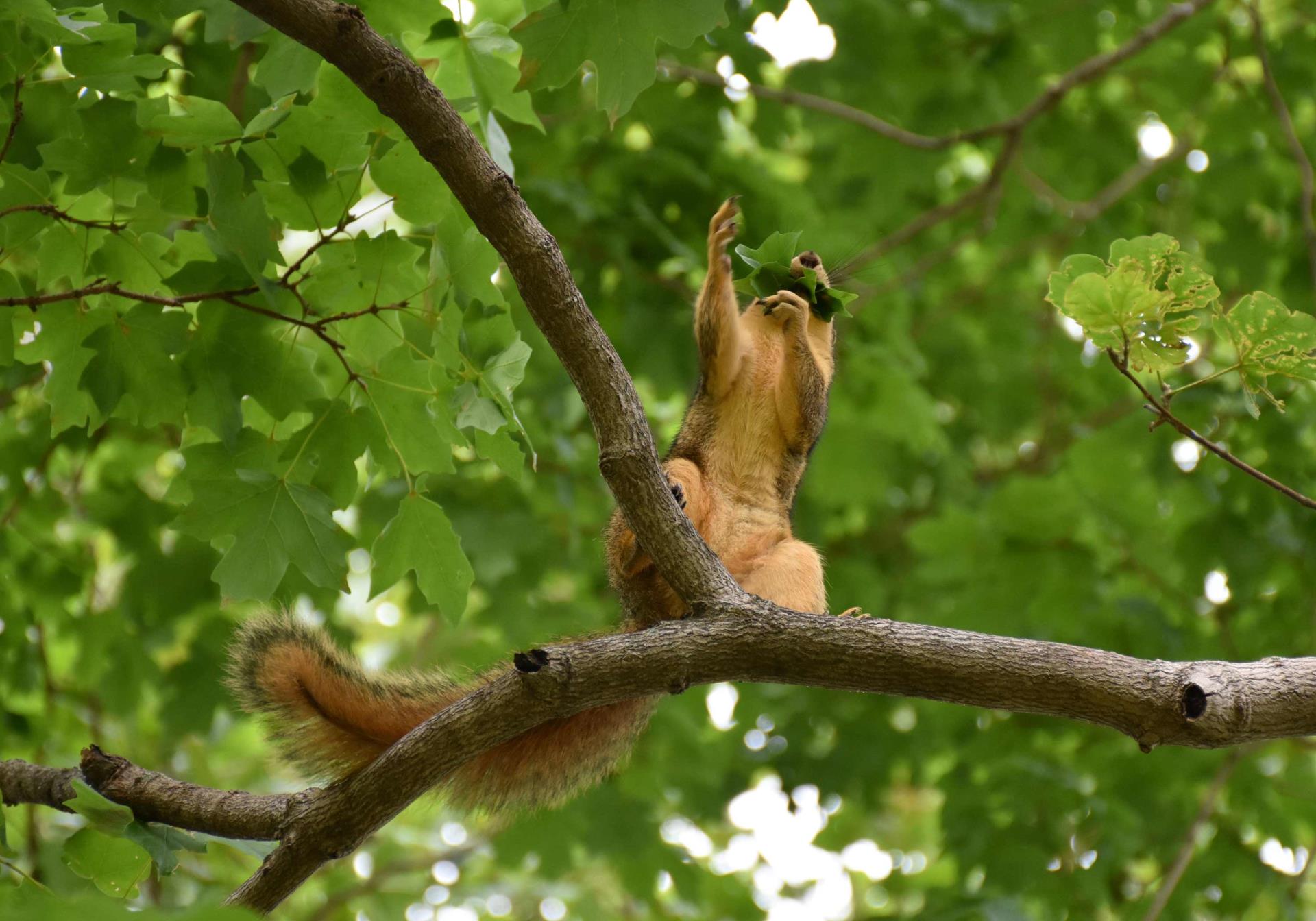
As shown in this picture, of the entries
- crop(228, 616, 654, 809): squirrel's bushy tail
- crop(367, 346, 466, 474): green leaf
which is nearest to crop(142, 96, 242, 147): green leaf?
crop(367, 346, 466, 474): green leaf

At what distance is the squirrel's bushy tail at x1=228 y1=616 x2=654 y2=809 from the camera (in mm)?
2410

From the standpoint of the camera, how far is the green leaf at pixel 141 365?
89.4 inches

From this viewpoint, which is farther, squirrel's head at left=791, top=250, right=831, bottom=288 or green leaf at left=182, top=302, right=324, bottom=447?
squirrel's head at left=791, top=250, right=831, bottom=288

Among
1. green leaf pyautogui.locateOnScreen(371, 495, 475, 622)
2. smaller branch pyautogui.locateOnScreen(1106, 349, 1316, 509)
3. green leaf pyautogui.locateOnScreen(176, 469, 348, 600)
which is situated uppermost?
smaller branch pyautogui.locateOnScreen(1106, 349, 1316, 509)

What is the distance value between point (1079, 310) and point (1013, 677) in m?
0.58

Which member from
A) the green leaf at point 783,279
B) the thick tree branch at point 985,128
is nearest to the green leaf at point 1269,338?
the green leaf at point 783,279

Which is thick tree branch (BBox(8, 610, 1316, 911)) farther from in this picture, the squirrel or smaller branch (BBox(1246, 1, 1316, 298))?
smaller branch (BBox(1246, 1, 1316, 298))

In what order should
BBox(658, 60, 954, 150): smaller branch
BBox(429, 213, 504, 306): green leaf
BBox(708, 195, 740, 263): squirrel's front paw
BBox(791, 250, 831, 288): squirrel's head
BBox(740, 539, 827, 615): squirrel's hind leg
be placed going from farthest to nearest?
BBox(658, 60, 954, 150): smaller branch, BBox(791, 250, 831, 288): squirrel's head, BBox(740, 539, 827, 615): squirrel's hind leg, BBox(708, 195, 740, 263): squirrel's front paw, BBox(429, 213, 504, 306): green leaf

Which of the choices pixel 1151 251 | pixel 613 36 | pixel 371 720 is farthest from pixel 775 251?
pixel 371 720

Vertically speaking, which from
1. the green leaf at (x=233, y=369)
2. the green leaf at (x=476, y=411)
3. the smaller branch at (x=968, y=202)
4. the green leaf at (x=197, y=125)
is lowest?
the smaller branch at (x=968, y=202)

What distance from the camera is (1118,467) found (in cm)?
461

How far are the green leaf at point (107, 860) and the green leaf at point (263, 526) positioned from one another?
46 centimetres

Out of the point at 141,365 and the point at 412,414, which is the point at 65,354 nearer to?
the point at 141,365

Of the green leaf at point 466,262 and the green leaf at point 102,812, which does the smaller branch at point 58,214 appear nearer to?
the green leaf at point 466,262
